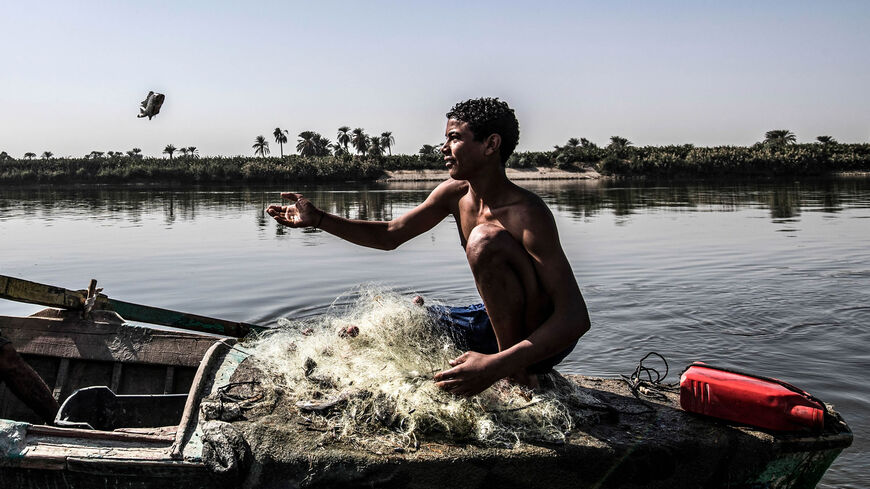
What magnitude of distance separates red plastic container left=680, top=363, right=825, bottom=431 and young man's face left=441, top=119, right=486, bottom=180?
1553mm

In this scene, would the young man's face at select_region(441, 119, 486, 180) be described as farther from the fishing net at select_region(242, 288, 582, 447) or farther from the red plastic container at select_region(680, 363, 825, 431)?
the red plastic container at select_region(680, 363, 825, 431)

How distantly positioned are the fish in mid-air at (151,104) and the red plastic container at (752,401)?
6.22m

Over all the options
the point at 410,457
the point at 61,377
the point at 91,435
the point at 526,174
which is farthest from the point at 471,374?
the point at 526,174

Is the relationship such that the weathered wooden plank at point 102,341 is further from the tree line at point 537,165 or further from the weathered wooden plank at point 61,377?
the tree line at point 537,165

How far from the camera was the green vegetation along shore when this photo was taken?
8400 centimetres

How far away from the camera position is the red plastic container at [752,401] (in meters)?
3.51

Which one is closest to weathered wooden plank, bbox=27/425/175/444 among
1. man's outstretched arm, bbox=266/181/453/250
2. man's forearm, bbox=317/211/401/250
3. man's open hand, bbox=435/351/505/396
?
man's open hand, bbox=435/351/505/396

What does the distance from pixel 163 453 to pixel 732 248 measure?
1507 centimetres

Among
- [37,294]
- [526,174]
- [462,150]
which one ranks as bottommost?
[37,294]

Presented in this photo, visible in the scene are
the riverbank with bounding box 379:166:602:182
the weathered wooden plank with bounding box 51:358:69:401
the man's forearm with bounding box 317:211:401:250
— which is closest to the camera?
the man's forearm with bounding box 317:211:401:250

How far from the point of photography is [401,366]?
395cm

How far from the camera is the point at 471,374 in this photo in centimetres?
338

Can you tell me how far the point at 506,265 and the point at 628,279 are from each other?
9211 millimetres

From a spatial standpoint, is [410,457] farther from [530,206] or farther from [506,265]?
[530,206]
